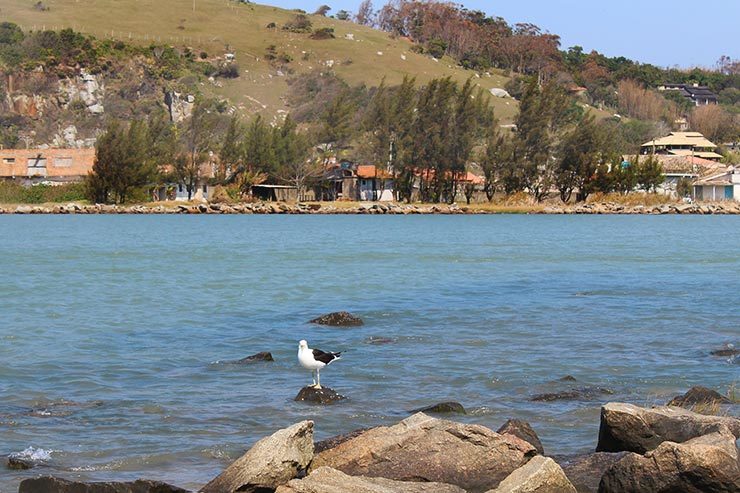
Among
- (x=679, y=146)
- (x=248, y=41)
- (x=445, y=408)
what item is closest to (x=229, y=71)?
(x=248, y=41)

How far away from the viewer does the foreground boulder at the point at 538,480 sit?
315 inches

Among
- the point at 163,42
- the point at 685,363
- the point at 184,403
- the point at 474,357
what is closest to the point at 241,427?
the point at 184,403

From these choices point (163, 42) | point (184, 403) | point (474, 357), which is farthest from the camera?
point (163, 42)

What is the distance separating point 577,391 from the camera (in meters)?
13.9

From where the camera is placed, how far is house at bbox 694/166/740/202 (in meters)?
99.6

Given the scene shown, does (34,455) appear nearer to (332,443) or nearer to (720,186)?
(332,443)

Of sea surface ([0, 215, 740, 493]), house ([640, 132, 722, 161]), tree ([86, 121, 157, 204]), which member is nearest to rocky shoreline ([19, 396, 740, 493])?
sea surface ([0, 215, 740, 493])

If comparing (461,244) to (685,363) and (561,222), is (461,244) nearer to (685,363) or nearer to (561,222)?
(561,222)

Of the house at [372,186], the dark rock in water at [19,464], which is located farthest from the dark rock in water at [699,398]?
the house at [372,186]

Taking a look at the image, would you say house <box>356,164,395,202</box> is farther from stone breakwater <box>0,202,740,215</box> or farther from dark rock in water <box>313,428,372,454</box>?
dark rock in water <box>313,428,372,454</box>

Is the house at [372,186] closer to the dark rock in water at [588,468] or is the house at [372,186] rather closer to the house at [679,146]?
the house at [679,146]

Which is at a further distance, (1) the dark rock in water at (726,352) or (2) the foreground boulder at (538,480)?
(1) the dark rock in water at (726,352)

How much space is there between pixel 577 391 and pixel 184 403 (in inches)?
191

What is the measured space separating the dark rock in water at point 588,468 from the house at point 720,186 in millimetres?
94650
